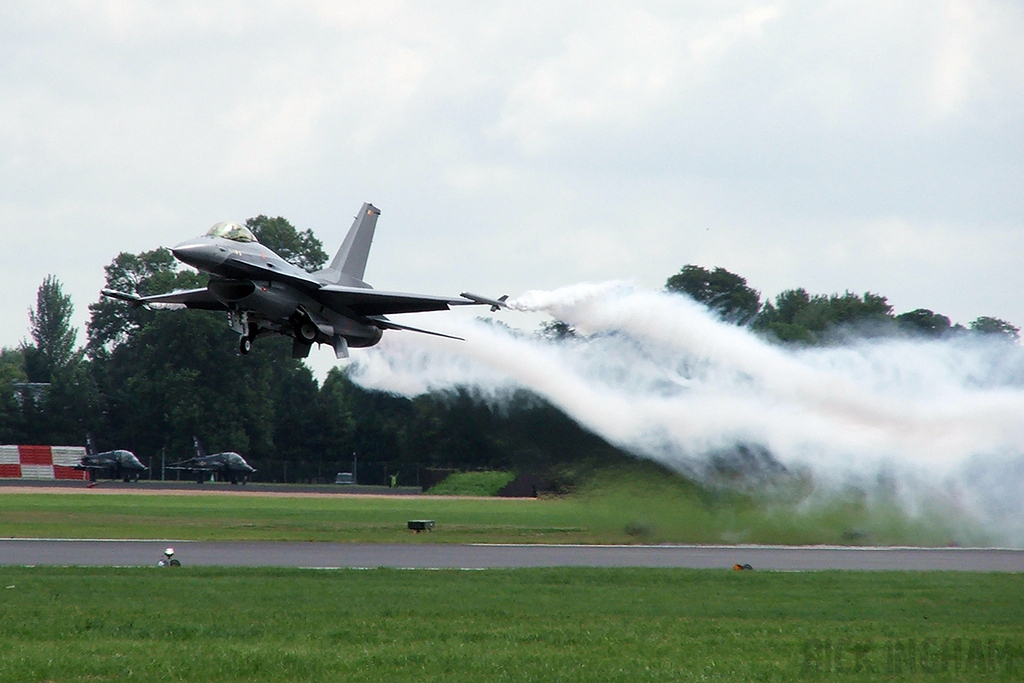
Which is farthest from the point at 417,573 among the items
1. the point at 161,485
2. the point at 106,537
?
the point at 161,485

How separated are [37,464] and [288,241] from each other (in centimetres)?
2733

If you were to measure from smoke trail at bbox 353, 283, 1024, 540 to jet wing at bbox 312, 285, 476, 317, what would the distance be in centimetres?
342

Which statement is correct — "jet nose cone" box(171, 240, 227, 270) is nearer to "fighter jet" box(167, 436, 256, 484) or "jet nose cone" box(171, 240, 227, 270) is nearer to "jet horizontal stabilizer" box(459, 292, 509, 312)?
"jet horizontal stabilizer" box(459, 292, 509, 312)

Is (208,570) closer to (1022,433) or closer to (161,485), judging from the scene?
(1022,433)

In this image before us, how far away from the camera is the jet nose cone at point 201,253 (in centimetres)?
2916

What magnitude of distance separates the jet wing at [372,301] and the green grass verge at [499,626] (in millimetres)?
10821

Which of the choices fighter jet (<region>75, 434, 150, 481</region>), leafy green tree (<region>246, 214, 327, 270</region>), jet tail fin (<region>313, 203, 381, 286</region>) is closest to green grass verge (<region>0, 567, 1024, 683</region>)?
jet tail fin (<region>313, 203, 381, 286</region>)

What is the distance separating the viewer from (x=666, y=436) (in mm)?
33062

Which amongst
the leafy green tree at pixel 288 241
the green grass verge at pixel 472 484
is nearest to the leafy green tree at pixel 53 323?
the leafy green tree at pixel 288 241

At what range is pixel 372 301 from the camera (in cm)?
3369

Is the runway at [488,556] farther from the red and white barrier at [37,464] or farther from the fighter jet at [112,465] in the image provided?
the red and white barrier at [37,464]

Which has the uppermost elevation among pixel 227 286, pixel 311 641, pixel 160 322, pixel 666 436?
pixel 160 322

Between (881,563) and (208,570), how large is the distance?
50.2ft

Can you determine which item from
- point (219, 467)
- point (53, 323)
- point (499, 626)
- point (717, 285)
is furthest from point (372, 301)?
point (53, 323)
